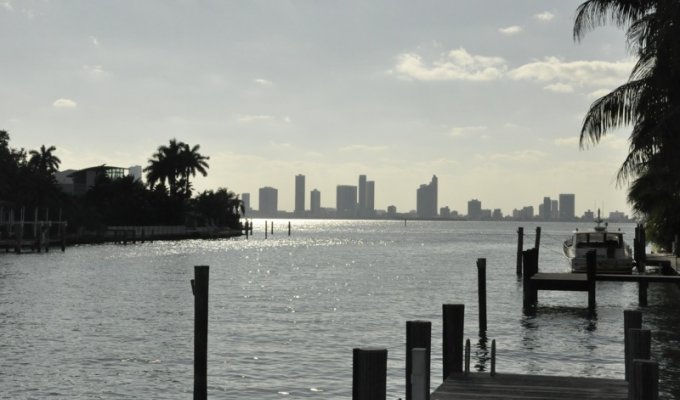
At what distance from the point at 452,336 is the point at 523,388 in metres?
1.49

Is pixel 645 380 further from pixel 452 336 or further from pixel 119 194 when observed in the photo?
pixel 119 194

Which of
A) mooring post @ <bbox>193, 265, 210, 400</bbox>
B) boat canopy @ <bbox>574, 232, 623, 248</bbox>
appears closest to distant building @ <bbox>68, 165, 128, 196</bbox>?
boat canopy @ <bbox>574, 232, 623, 248</bbox>

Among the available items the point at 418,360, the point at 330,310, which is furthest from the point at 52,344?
the point at 418,360

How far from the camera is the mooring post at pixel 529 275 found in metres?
32.6

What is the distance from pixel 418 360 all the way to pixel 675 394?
1080 centimetres

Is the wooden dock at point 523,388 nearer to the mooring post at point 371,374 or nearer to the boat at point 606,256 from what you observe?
the mooring post at point 371,374

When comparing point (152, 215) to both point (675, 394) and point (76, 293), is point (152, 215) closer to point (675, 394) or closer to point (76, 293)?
point (76, 293)

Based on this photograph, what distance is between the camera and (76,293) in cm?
4384

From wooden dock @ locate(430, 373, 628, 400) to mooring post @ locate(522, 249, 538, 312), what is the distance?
18.8 meters

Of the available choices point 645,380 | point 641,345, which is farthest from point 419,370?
point 641,345

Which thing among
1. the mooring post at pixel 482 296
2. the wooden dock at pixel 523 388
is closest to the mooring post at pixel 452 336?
the wooden dock at pixel 523 388

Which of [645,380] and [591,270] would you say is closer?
[645,380]

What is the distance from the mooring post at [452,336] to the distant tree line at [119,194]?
89.5 m

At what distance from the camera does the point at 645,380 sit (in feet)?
28.6
